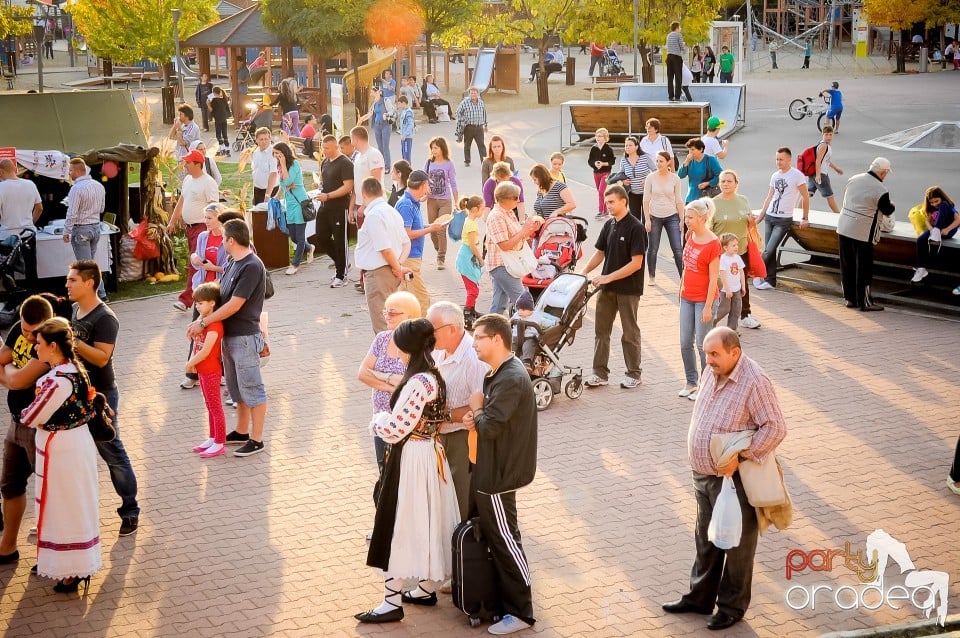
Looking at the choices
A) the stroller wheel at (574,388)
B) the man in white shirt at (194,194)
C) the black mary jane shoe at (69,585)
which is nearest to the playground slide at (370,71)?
the man in white shirt at (194,194)

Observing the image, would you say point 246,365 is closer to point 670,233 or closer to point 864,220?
point 670,233

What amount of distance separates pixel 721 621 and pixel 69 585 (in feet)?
12.8

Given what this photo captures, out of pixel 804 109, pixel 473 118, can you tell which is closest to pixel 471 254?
pixel 473 118

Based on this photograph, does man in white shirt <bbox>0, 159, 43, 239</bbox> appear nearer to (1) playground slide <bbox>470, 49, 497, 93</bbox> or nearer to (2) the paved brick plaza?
(2) the paved brick plaza

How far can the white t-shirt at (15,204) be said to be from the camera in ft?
42.7

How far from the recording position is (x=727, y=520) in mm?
5969

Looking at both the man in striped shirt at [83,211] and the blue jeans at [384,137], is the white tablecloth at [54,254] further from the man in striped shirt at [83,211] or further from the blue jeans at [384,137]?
the blue jeans at [384,137]

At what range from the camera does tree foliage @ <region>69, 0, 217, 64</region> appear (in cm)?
3703

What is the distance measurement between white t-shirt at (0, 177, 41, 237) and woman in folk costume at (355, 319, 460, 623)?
8679mm

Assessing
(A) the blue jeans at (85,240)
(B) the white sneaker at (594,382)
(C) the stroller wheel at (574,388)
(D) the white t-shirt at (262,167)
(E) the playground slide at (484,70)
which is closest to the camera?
(C) the stroller wheel at (574,388)

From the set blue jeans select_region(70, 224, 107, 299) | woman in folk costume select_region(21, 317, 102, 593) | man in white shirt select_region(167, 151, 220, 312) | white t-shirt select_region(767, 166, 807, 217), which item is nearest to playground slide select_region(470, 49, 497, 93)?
white t-shirt select_region(767, 166, 807, 217)

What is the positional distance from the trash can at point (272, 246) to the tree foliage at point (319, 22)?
19.2 meters

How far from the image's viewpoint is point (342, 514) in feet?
25.8

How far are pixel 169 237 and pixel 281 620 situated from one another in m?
10.0
